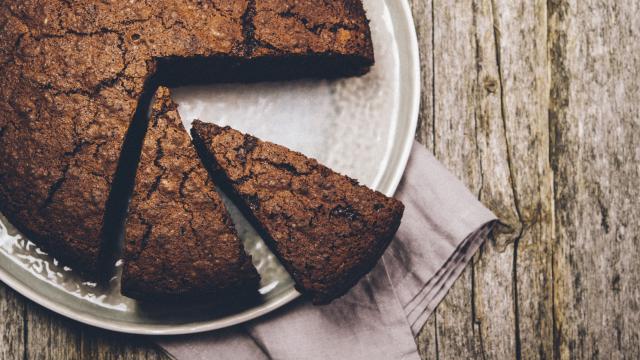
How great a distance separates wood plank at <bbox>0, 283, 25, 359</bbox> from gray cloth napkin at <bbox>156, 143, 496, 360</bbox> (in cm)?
65

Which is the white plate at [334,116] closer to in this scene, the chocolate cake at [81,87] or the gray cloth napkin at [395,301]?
the gray cloth napkin at [395,301]

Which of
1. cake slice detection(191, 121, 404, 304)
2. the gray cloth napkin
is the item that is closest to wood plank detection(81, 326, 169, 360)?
the gray cloth napkin

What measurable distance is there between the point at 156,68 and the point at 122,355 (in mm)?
1306

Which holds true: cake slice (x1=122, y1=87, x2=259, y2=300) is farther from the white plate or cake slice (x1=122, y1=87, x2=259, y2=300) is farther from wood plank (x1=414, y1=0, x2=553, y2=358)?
wood plank (x1=414, y1=0, x2=553, y2=358)

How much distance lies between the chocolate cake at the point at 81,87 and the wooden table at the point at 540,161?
88 cm

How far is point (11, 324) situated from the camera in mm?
2766

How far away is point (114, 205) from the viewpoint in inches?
105

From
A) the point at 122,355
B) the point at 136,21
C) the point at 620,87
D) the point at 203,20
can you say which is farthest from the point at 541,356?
the point at 136,21

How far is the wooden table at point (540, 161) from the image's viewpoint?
9.75 feet

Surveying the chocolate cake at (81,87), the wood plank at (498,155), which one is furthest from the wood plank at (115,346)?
the wood plank at (498,155)

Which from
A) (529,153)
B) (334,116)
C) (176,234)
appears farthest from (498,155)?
(176,234)

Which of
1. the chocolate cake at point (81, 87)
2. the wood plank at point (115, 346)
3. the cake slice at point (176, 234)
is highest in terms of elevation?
the chocolate cake at point (81, 87)

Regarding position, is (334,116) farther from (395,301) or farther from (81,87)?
(81,87)

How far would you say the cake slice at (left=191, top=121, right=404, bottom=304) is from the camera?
2445mm
